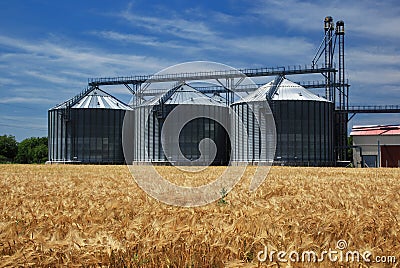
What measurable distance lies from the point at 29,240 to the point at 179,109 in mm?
63609

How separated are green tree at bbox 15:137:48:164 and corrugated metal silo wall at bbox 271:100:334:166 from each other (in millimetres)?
79903

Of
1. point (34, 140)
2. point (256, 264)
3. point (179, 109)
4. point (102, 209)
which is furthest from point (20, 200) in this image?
point (34, 140)

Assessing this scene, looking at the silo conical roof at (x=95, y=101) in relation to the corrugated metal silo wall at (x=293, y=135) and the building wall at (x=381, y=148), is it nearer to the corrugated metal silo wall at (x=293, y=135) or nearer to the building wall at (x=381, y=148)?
the corrugated metal silo wall at (x=293, y=135)

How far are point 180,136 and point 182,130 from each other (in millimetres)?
904

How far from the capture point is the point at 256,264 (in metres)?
4.54

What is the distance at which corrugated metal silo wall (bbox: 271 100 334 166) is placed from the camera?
6312 cm

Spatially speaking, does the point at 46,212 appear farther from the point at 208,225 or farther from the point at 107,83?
the point at 107,83

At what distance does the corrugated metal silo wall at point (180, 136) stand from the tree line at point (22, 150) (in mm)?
66968

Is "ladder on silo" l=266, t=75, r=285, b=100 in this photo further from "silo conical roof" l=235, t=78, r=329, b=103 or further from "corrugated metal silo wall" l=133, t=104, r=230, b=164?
"corrugated metal silo wall" l=133, t=104, r=230, b=164

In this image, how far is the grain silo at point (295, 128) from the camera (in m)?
63.2

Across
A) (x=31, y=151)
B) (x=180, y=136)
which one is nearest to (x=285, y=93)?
(x=180, y=136)

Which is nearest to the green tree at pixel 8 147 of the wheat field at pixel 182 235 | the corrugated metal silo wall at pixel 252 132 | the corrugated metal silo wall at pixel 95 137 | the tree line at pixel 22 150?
the tree line at pixel 22 150

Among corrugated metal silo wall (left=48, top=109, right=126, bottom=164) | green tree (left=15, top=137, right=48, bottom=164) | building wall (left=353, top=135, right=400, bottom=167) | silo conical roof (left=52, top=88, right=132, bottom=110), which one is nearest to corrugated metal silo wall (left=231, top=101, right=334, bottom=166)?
building wall (left=353, top=135, right=400, bottom=167)

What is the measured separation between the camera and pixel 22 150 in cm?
14325
